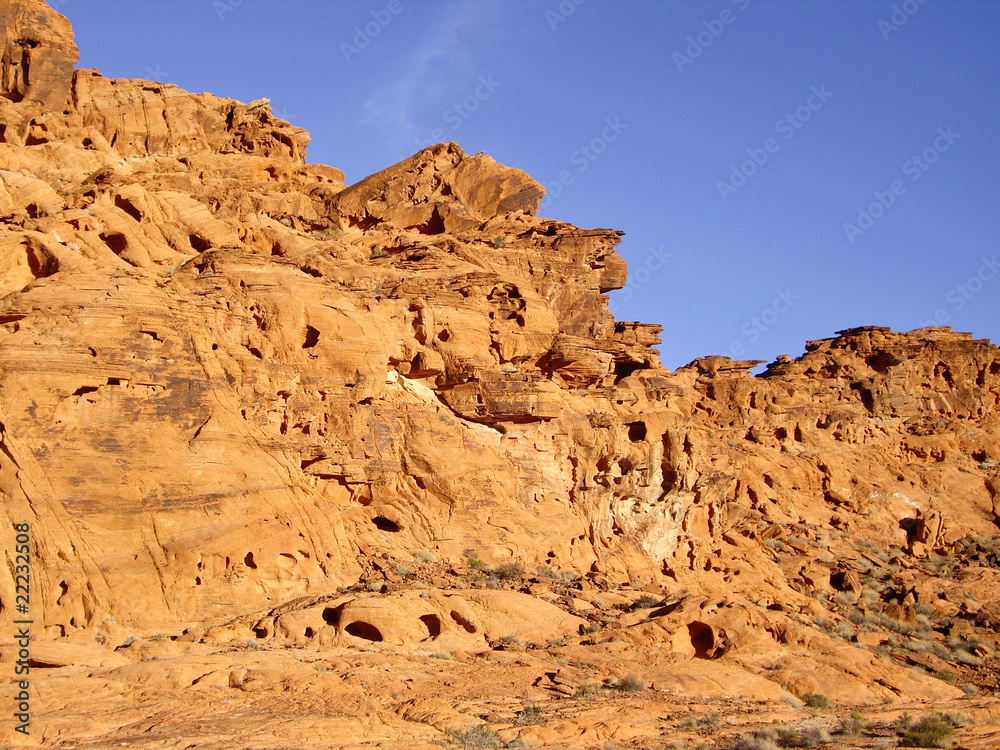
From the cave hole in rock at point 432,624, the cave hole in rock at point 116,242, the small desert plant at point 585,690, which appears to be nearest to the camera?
the small desert plant at point 585,690

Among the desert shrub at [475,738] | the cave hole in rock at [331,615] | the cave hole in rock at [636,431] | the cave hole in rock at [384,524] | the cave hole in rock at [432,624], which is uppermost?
the cave hole in rock at [636,431]

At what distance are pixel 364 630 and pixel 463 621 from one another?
2313 millimetres

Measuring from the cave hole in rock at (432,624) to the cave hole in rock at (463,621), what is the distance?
429 mm

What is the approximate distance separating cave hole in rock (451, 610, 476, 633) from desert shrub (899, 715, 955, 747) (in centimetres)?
917

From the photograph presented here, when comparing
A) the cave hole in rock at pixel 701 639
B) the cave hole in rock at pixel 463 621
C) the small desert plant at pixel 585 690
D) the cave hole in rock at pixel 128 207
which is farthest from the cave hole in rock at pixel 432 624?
the cave hole in rock at pixel 128 207

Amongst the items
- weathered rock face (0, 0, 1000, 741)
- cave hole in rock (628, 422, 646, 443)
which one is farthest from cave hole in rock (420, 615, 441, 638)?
cave hole in rock (628, 422, 646, 443)

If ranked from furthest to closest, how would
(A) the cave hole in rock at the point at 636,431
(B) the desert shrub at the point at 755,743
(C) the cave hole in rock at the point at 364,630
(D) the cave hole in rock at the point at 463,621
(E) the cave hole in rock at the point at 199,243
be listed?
(A) the cave hole in rock at the point at 636,431 → (E) the cave hole in rock at the point at 199,243 → (D) the cave hole in rock at the point at 463,621 → (C) the cave hole in rock at the point at 364,630 → (B) the desert shrub at the point at 755,743

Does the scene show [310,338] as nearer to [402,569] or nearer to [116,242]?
[116,242]

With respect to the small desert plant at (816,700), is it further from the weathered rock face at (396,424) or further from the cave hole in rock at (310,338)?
the cave hole in rock at (310,338)

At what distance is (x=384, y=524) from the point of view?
25.3 m

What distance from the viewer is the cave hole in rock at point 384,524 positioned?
82.6ft

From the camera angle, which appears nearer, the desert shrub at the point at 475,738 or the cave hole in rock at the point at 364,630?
the desert shrub at the point at 475,738

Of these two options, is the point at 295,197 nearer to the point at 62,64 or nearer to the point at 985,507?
the point at 62,64

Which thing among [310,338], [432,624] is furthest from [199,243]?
[432,624]
